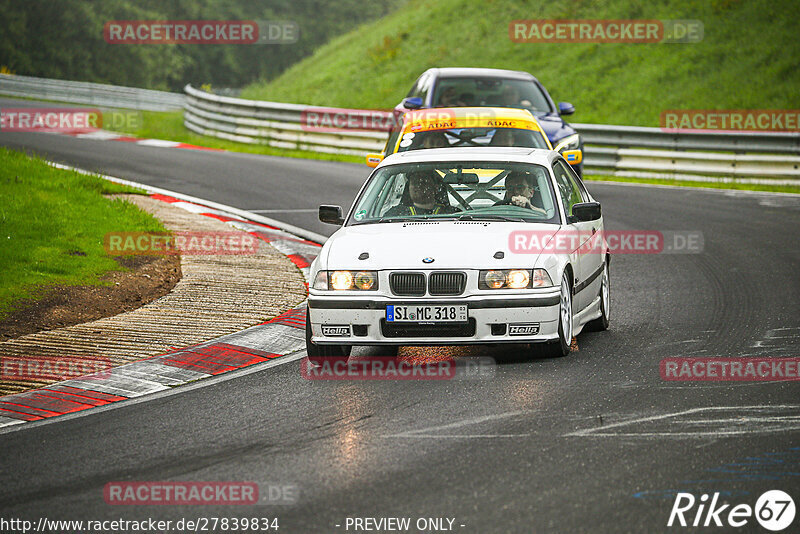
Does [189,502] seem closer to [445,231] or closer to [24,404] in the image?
[24,404]

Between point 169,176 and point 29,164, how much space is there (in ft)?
12.6

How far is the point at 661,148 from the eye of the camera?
22.9 meters

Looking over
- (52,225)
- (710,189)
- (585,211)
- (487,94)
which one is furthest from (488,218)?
(710,189)

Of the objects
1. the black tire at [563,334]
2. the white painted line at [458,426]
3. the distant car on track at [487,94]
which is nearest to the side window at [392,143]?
the distant car on track at [487,94]

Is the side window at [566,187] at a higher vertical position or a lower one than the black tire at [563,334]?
higher

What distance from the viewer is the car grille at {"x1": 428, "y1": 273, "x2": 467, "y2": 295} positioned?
8156 mm

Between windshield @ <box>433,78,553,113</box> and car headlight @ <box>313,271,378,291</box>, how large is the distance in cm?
991

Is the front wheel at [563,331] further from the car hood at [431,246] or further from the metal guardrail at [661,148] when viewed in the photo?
the metal guardrail at [661,148]

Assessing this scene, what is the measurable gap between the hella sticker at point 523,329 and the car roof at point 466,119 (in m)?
6.98

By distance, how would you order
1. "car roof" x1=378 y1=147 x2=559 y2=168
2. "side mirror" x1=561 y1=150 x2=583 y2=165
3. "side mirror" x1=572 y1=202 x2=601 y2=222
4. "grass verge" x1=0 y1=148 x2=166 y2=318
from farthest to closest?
"side mirror" x1=561 y1=150 x2=583 y2=165 < "grass verge" x1=0 y1=148 x2=166 y2=318 < "car roof" x1=378 y1=147 x2=559 y2=168 < "side mirror" x1=572 y1=202 x2=601 y2=222
